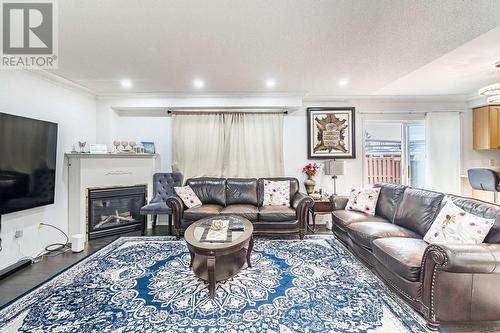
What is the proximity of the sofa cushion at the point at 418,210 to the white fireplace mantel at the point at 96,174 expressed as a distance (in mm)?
4279

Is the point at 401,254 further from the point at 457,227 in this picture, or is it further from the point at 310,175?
the point at 310,175

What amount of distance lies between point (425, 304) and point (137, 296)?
2513mm

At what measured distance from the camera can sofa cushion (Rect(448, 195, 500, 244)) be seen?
1846 mm

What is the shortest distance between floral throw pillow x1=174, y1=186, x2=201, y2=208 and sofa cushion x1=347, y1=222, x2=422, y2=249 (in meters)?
2.55

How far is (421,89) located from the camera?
4238mm

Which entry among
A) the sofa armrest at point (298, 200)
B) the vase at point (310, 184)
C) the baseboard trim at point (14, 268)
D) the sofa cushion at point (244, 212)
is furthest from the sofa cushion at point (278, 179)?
the baseboard trim at point (14, 268)

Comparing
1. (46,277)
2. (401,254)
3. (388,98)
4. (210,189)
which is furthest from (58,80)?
(388,98)

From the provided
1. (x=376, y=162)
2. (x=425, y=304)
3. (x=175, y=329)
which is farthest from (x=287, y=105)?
(x=175, y=329)

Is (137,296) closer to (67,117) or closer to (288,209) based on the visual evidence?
(288,209)

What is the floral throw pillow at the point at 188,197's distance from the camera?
3.84 m

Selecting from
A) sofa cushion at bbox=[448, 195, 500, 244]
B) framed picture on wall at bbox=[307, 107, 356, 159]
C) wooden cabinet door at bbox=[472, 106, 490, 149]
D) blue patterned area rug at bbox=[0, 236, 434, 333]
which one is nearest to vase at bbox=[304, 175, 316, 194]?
framed picture on wall at bbox=[307, 107, 356, 159]

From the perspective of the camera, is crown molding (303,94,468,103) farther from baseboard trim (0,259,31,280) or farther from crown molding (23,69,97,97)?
baseboard trim (0,259,31,280)

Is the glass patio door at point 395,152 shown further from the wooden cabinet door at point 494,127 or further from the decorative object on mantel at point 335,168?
the wooden cabinet door at point 494,127

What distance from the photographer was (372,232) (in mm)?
2518
